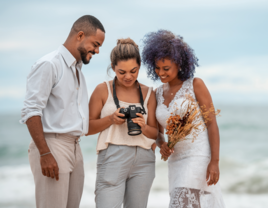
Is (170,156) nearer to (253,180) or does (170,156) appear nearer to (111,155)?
(111,155)

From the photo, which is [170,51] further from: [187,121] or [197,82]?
[187,121]

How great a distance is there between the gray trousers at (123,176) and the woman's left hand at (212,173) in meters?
0.56

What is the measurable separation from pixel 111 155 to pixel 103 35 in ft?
3.88

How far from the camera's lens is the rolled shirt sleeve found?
2.48 m

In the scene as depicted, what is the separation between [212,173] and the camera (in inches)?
113

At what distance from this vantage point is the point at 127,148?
295 cm

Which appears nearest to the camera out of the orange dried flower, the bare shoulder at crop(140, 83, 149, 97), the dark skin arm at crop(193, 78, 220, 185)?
the orange dried flower

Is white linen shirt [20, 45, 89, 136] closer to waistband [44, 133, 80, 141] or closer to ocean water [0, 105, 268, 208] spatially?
waistband [44, 133, 80, 141]

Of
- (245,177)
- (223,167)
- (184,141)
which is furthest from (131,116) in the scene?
(223,167)

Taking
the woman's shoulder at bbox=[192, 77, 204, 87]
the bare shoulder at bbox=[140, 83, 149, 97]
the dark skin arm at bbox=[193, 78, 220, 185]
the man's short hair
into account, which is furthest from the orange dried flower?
the man's short hair

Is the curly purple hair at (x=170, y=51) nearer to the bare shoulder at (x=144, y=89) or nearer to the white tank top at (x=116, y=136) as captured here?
the bare shoulder at (x=144, y=89)

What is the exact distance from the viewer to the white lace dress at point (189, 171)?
113 inches

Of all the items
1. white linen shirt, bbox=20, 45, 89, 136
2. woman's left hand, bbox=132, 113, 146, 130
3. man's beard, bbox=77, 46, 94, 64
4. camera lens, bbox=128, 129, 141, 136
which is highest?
man's beard, bbox=77, 46, 94, 64

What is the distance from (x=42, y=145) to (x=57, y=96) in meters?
0.45
